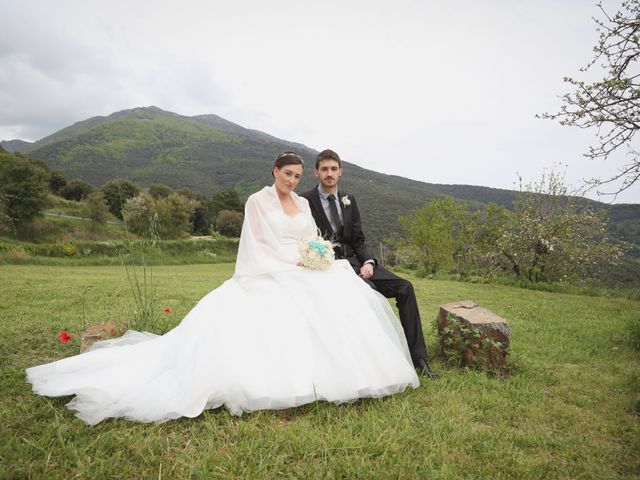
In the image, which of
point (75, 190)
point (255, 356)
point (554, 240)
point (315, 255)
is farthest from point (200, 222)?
point (255, 356)

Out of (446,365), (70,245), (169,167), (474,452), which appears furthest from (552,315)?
(169,167)

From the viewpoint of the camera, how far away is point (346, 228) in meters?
5.70

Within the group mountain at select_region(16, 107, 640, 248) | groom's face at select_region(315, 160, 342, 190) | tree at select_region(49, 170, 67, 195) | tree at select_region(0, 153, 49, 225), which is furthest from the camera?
mountain at select_region(16, 107, 640, 248)

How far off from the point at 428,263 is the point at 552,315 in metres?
19.7

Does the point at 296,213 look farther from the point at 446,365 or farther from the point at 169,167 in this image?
the point at 169,167

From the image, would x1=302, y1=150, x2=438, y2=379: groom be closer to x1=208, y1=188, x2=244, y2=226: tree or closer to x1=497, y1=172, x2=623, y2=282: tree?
x1=497, y1=172, x2=623, y2=282: tree

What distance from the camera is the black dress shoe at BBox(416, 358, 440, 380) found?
4.51m

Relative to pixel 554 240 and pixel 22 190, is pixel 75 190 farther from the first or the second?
pixel 554 240

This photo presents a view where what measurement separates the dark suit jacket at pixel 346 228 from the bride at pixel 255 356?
3.65 feet

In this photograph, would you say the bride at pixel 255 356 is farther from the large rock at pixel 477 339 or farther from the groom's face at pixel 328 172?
the groom's face at pixel 328 172

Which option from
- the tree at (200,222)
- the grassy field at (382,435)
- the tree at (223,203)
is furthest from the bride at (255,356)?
the tree at (223,203)

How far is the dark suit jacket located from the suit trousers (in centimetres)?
49

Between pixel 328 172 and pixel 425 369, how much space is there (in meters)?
3.04

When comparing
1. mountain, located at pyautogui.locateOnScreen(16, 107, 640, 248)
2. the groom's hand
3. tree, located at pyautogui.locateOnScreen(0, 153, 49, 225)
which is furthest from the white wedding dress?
mountain, located at pyautogui.locateOnScreen(16, 107, 640, 248)
